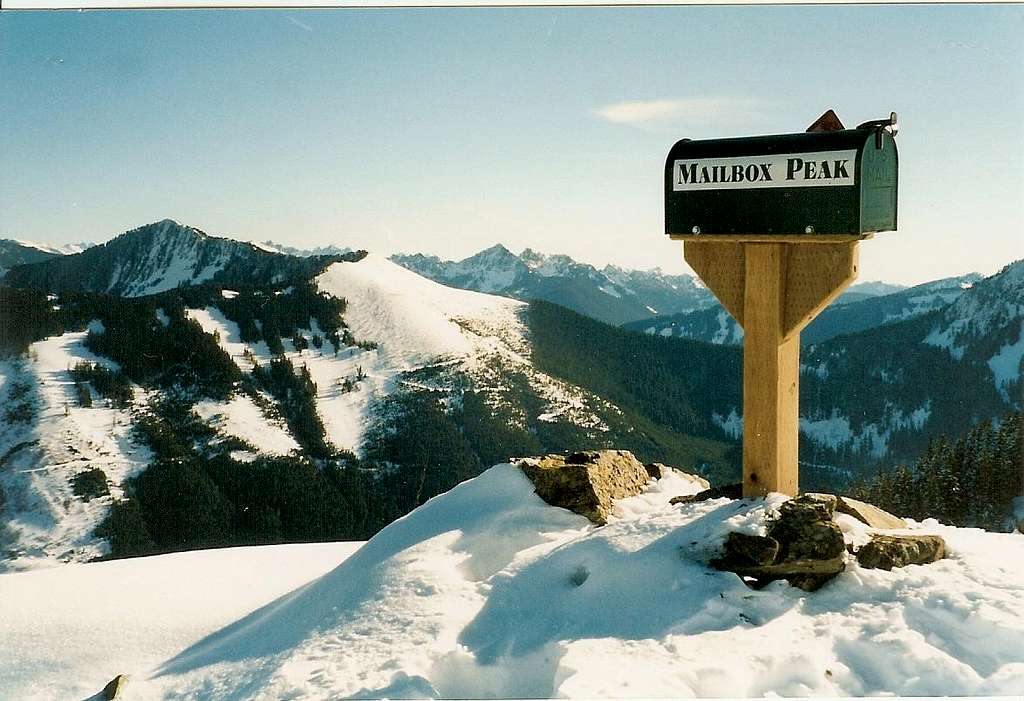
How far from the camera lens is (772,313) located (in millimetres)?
7059

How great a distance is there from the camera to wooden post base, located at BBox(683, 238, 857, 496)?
22.7 ft

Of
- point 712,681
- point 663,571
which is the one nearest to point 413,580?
point 663,571

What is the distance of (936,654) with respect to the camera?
530 centimetres

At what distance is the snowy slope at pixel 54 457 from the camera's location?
12069 centimetres

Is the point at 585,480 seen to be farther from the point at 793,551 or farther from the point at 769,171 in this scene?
the point at 769,171

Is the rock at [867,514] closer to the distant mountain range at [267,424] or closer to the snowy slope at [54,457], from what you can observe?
the distant mountain range at [267,424]

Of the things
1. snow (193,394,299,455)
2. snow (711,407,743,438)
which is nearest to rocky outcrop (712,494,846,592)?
snow (193,394,299,455)

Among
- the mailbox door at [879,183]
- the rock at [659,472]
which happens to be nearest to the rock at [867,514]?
the mailbox door at [879,183]

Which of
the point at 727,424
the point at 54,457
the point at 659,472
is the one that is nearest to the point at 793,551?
the point at 659,472

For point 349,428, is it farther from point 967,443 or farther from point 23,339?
point 967,443

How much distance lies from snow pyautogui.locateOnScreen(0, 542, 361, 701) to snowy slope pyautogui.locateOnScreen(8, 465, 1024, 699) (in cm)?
167

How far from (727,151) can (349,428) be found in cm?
16293

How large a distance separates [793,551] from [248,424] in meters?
158

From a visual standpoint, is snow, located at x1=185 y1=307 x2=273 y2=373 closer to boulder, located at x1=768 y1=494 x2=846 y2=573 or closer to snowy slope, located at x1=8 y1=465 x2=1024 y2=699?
snowy slope, located at x1=8 y1=465 x2=1024 y2=699
